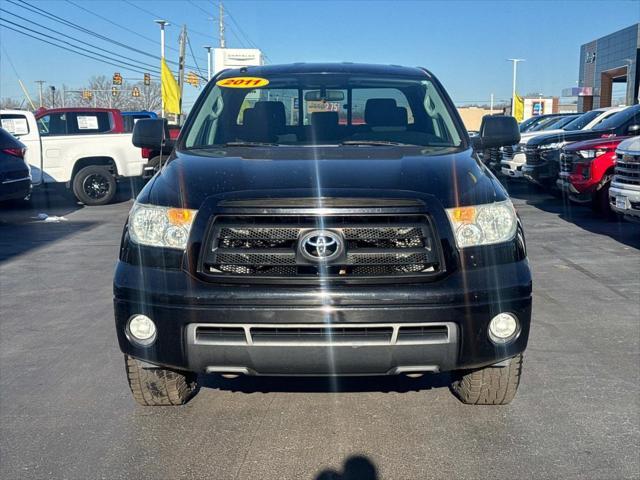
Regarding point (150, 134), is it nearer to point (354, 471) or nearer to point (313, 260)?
point (313, 260)

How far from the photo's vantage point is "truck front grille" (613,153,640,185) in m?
8.80

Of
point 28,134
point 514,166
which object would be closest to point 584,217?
point 514,166

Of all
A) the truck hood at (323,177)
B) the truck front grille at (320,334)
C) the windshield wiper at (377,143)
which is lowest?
the truck front grille at (320,334)

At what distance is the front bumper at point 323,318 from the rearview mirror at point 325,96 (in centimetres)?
207

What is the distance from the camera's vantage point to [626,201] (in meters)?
8.86

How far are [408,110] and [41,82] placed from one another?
84.5 meters

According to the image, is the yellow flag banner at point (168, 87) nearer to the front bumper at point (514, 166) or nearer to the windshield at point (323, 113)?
the front bumper at point (514, 166)

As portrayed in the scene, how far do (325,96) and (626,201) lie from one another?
5.55 metres

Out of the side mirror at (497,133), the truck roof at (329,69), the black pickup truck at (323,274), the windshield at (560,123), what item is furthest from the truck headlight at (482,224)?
the windshield at (560,123)

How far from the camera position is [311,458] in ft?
11.3

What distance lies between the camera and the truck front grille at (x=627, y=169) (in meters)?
8.80

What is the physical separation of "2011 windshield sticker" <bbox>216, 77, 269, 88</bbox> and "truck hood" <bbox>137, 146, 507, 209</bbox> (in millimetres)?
1057

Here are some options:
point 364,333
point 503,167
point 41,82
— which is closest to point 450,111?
point 364,333

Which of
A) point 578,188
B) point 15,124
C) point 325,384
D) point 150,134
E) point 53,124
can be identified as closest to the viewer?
point 325,384
